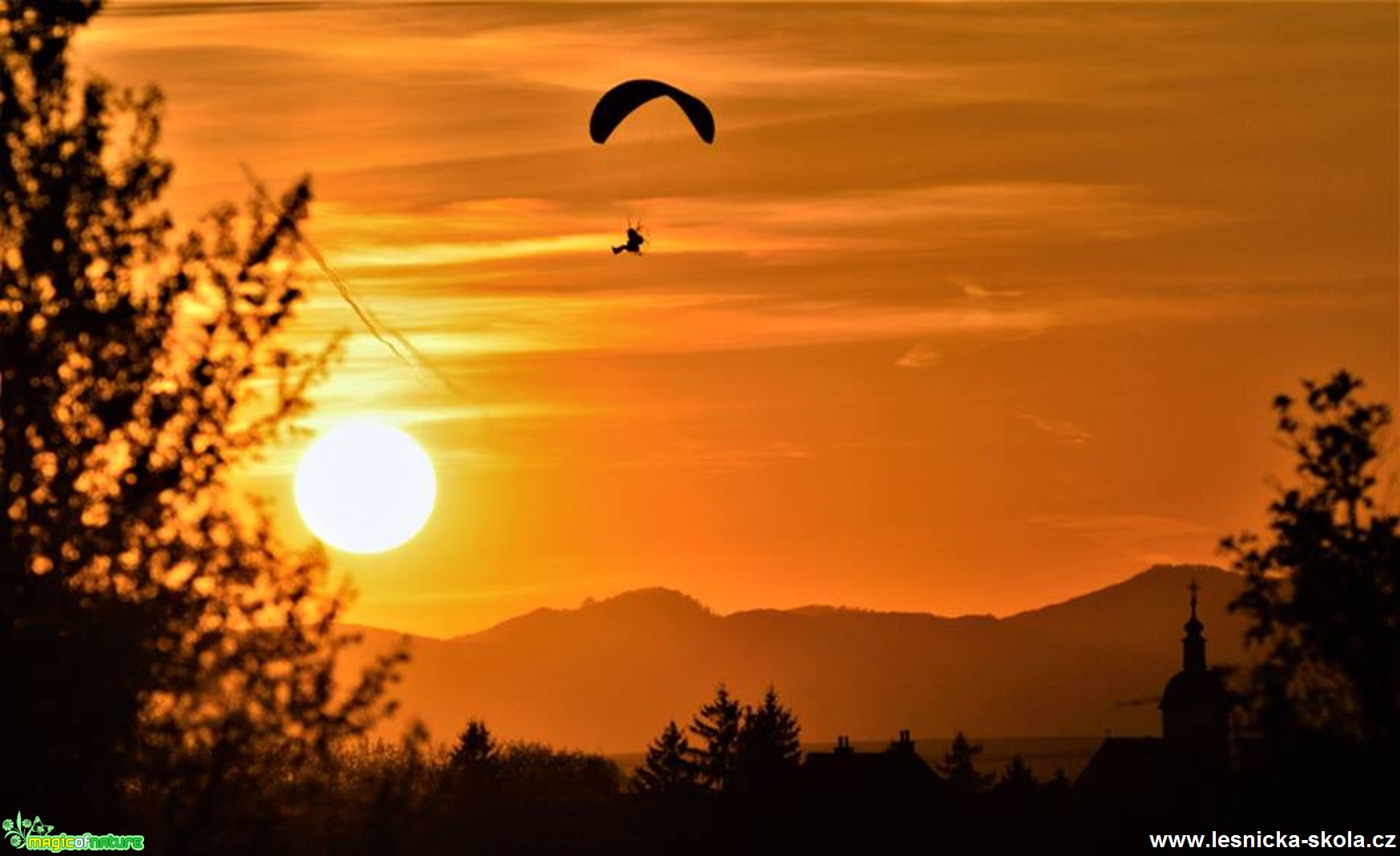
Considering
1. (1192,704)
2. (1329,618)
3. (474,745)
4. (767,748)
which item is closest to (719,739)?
(474,745)

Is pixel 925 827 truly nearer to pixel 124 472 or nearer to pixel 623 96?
pixel 623 96

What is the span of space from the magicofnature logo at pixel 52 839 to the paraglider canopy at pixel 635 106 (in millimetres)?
30277

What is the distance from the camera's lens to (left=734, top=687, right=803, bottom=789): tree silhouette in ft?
297

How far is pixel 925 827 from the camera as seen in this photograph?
268 ft

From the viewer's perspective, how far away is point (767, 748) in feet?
410

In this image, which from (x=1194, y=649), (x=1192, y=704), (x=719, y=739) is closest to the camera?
(x=1192, y=704)

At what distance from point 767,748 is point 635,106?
8318cm

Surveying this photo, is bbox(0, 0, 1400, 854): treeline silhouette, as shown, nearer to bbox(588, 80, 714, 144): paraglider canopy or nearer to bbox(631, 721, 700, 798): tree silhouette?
bbox(588, 80, 714, 144): paraglider canopy

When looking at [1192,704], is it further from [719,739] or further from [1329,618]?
[1329,618]

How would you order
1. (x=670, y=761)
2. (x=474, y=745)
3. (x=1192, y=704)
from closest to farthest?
(x=1192, y=704) < (x=474, y=745) < (x=670, y=761)

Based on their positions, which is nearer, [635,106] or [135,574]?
[135,574]

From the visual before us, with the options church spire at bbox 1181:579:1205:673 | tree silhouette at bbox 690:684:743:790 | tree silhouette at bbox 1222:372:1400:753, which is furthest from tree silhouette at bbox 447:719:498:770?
tree silhouette at bbox 1222:372:1400:753

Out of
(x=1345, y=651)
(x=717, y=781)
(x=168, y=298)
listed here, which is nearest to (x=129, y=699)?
(x=168, y=298)

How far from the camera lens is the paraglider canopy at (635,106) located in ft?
145
